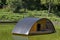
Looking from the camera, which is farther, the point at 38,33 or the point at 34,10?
the point at 34,10

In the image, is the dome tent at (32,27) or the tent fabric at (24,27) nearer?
the tent fabric at (24,27)

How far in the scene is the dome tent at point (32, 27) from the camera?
19297 millimetres

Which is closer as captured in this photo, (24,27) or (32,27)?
(24,27)

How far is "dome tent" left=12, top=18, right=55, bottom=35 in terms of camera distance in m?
19.3

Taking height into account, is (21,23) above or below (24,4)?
above

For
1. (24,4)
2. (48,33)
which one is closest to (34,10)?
(24,4)

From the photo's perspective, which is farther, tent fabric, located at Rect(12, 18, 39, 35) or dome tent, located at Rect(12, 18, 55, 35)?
dome tent, located at Rect(12, 18, 55, 35)

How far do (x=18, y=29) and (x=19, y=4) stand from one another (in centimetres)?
2254

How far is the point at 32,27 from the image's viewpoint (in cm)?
1961

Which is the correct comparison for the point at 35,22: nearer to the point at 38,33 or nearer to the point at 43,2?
the point at 38,33

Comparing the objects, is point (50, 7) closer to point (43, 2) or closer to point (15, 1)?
point (43, 2)

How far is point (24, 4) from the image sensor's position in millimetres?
42375

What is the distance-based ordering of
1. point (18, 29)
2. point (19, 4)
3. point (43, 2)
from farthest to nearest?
point (19, 4)
point (43, 2)
point (18, 29)

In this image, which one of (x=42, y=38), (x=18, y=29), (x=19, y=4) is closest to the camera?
(x=42, y=38)
